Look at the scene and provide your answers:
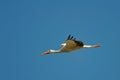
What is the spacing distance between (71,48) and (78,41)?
139 centimetres

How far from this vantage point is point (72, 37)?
64062 mm

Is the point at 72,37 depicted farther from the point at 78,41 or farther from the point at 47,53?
the point at 47,53

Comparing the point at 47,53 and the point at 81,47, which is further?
the point at 47,53

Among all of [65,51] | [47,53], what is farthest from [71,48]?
[47,53]

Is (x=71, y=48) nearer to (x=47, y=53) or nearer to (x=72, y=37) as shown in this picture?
(x=72, y=37)

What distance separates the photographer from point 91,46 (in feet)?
224

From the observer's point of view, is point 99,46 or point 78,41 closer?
point 78,41

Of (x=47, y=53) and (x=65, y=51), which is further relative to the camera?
(x=47, y=53)

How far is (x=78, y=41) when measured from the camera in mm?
64625

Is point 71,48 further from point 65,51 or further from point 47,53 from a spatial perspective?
point 47,53

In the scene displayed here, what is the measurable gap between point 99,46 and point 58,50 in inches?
160

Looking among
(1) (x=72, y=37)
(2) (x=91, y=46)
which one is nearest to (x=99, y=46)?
(2) (x=91, y=46)

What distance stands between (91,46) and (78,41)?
396cm

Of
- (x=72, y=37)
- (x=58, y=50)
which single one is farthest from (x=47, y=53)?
(x=72, y=37)
